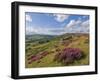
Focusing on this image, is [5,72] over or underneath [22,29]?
underneath

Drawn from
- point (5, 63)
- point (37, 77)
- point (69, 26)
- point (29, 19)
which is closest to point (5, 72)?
point (5, 63)

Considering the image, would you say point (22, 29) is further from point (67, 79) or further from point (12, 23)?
point (67, 79)

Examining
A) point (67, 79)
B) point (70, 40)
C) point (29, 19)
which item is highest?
point (29, 19)
